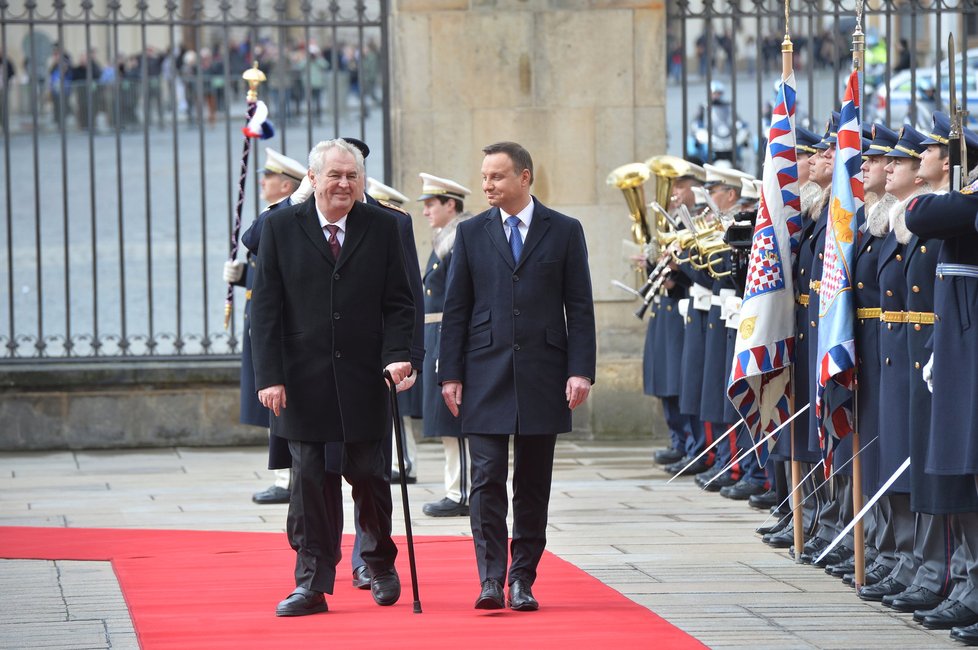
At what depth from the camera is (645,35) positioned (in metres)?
11.9

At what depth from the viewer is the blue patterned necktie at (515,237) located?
6516mm

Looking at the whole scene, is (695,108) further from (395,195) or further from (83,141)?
(395,195)

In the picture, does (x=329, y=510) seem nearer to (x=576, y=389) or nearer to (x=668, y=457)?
(x=576, y=389)

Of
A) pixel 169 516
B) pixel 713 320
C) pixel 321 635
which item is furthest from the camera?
pixel 713 320

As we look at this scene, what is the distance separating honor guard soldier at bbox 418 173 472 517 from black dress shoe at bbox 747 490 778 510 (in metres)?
1.49

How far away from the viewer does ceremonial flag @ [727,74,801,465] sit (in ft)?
24.2

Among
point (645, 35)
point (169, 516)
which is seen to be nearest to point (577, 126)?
point (645, 35)

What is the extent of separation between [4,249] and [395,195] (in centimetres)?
1216

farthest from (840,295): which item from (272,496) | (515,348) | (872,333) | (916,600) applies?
(272,496)

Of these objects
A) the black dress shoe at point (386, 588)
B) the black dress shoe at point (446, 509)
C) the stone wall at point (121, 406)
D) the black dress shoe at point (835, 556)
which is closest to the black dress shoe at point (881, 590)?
the black dress shoe at point (835, 556)

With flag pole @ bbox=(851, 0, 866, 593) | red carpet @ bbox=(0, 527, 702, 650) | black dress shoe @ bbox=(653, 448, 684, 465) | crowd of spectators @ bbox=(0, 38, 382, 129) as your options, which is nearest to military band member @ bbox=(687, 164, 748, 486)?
black dress shoe @ bbox=(653, 448, 684, 465)

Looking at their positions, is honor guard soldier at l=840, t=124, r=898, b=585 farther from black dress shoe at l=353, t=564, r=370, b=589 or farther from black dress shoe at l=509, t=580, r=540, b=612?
black dress shoe at l=353, t=564, r=370, b=589

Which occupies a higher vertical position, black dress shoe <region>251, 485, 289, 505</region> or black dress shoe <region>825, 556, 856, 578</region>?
black dress shoe <region>251, 485, 289, 505</region>

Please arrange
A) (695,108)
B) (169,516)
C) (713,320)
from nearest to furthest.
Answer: (169,516), (713,320), (695,108)
